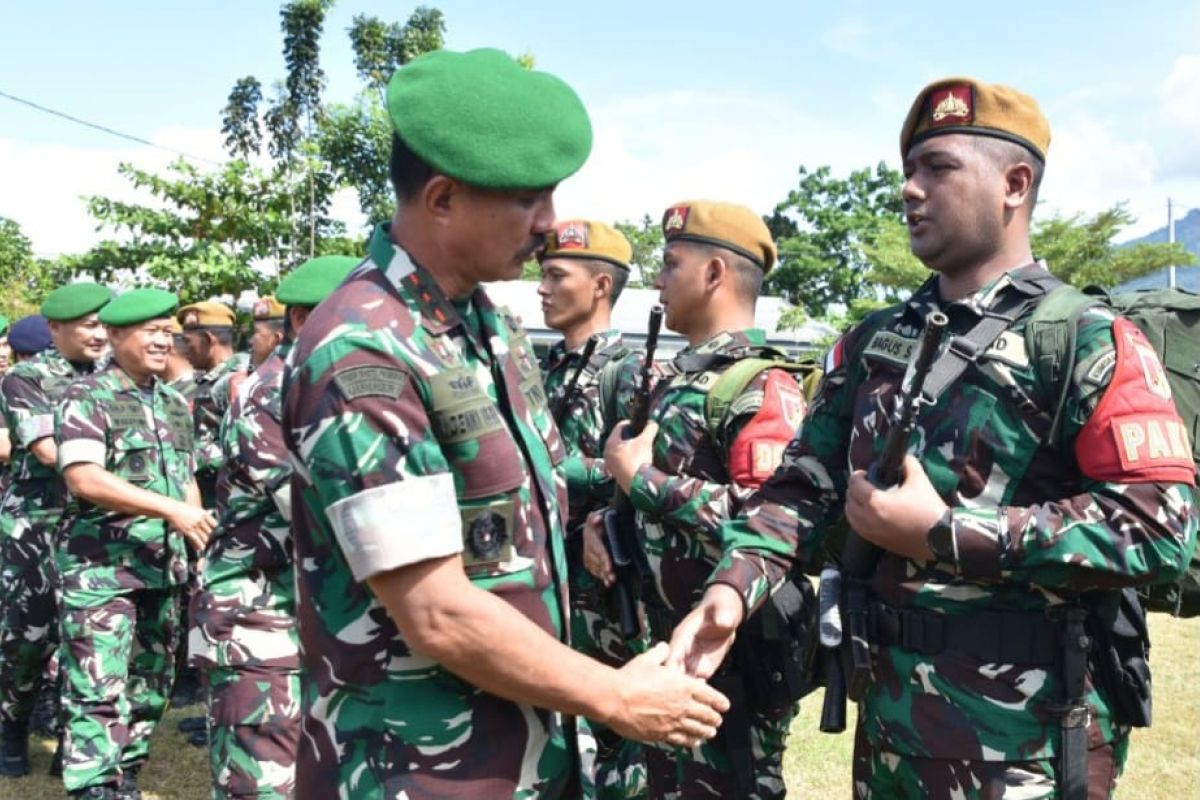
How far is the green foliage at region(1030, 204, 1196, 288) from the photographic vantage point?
20094 mm

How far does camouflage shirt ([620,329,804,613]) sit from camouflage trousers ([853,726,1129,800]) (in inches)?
44.8

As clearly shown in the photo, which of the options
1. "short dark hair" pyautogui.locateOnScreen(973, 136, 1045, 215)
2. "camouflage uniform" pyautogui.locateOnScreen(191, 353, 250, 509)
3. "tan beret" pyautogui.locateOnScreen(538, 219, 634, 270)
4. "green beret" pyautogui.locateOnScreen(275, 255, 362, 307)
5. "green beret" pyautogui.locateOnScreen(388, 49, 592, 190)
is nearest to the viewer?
"green beret" pyautogui.locateOnScreen(388, 49, 592, 190)

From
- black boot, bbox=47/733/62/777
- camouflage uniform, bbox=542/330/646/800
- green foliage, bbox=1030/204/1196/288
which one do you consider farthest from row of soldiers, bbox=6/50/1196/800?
green foliage, bbox=1030/204/1196/288

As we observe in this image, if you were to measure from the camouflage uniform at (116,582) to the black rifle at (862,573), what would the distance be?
12.9 feet

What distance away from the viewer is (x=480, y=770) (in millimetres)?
2021

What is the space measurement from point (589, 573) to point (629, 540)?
1.75 feet

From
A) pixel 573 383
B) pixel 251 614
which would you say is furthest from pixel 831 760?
pixel 251 614

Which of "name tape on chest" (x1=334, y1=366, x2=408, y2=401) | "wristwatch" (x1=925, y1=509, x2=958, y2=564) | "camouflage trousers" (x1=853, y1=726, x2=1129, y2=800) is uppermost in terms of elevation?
"name tape on chest" (x1=334, y1=366, x2=408, y2=401)

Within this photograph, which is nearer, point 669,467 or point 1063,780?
point 1063,780

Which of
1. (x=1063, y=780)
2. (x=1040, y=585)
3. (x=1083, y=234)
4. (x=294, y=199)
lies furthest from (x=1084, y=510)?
(x=1083, y=234)

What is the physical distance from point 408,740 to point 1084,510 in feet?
4.88

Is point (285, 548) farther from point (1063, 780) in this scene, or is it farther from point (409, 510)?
point (1063, 780)

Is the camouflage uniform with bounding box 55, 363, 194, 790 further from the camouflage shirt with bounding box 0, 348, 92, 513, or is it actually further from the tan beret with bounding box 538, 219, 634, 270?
the tan beret with bounding box 538, 219, 634, 270

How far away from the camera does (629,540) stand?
4.25 m
